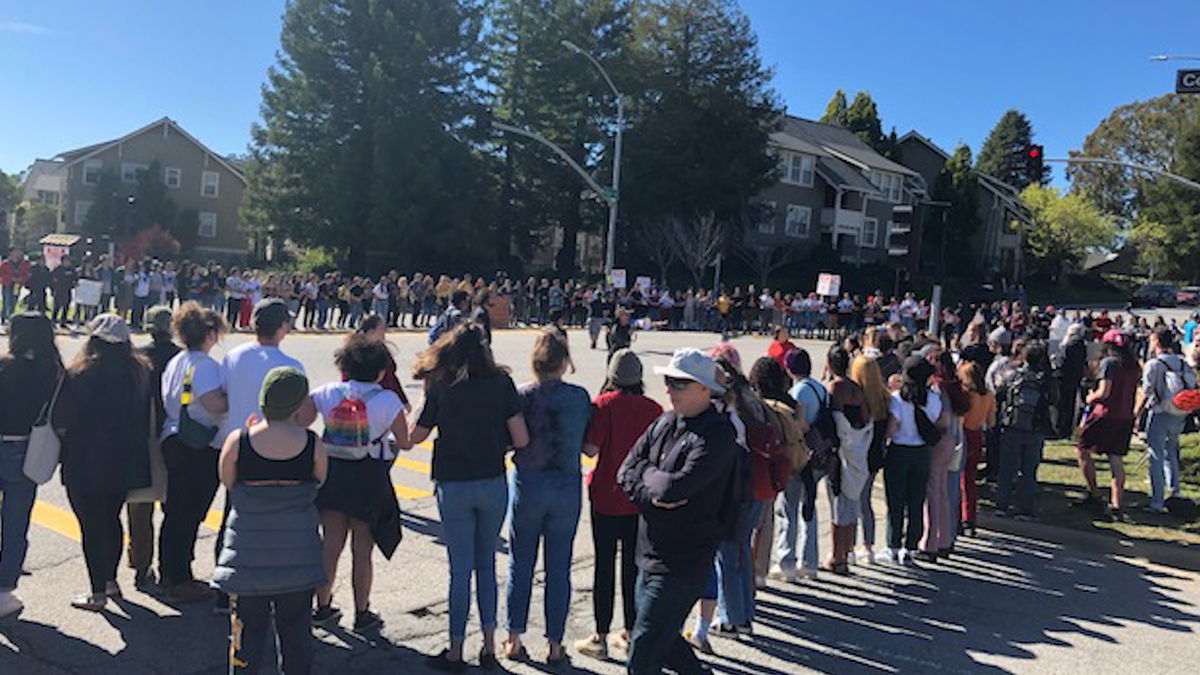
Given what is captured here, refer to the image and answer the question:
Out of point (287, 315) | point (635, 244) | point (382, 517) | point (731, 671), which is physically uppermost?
point (635, 244)

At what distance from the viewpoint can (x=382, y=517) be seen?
518cm

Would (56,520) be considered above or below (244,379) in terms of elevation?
below

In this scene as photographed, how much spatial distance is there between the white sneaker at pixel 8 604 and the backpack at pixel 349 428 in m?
2.02

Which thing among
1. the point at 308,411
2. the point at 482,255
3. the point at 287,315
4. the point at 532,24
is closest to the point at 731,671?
the point at 308,411

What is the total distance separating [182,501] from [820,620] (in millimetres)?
4042

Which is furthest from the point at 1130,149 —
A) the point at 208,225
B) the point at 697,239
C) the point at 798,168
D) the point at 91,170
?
the point at 91,170

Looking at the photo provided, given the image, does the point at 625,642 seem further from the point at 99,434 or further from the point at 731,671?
the point at 99,434

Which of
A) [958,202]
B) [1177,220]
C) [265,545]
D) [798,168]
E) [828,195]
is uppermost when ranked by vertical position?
[1177,220]

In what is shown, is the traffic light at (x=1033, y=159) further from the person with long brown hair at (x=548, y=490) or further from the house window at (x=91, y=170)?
the house window at (x=91, y=170)

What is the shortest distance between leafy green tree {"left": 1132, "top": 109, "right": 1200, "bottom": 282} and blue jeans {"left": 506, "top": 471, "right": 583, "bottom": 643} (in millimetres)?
78588

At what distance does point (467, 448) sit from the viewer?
16.0 feet

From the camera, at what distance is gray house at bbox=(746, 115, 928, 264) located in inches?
2263

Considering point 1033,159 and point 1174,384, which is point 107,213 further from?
point 1174,384

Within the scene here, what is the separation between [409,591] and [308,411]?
227 cm
